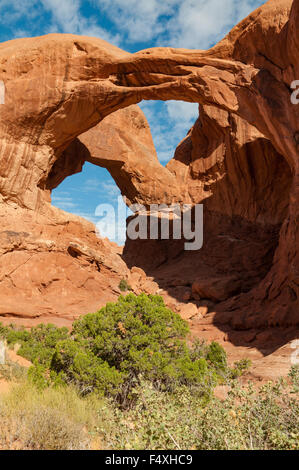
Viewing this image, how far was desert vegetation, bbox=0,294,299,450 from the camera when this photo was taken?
3795mm

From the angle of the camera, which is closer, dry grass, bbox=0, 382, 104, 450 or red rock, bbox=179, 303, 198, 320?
dry grass, bbox=0, 382, 104, 450

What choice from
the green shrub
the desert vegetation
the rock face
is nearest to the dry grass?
the desert vegetation

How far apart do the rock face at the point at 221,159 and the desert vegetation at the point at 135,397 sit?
5.83 metres

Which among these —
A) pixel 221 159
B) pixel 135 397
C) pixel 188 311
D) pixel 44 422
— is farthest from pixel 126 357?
pixel 221 159

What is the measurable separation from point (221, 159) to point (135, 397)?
20371 millimetres

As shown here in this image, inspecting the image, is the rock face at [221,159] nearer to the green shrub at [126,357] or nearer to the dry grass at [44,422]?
the green shrub at [126,357]

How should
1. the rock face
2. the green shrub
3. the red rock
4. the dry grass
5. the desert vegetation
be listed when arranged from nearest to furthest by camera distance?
the desert vegetation → the dry grass → the green shrub → the rock face → the red rock

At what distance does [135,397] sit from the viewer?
240 inches

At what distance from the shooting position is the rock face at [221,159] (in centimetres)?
1327

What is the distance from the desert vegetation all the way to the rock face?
5827 millimetres

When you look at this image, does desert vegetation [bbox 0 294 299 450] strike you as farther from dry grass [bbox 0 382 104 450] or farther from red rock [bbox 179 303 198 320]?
red rock [bbox 179 303 198 320]

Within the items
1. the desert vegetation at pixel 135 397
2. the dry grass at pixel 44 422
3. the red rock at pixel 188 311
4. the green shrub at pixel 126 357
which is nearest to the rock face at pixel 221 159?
the red rock at pixel 188 311

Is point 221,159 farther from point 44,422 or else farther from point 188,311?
point 44,422
